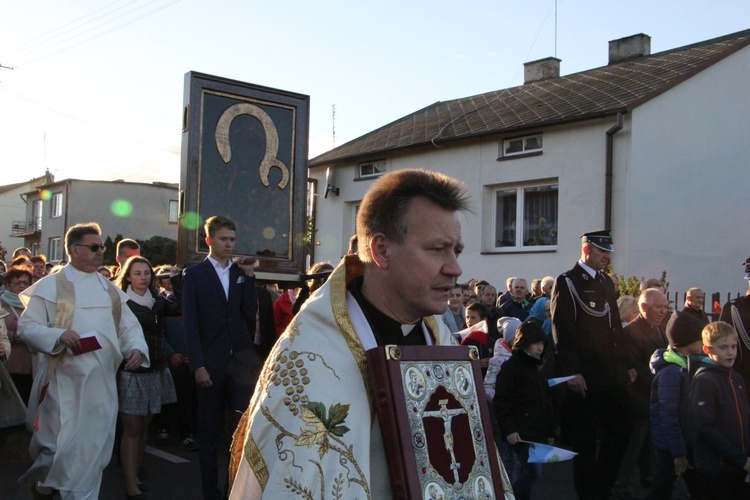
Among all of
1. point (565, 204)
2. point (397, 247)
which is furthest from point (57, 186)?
point (397, 247)

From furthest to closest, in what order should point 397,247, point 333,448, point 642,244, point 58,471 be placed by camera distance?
point 642,244, point 58,471, point 397,247, point 333,448

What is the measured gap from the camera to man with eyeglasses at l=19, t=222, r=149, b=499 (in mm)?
5762

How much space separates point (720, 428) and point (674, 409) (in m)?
0.56

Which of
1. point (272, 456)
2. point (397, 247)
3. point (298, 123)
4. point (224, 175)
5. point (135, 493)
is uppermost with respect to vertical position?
point (298, 123)

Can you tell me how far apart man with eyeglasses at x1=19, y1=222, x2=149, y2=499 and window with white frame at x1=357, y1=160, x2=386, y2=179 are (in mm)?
15274


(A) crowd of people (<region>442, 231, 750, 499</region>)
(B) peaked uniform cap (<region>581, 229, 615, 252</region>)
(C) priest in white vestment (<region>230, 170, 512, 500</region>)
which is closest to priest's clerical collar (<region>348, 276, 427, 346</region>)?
(C) priest in white vestment (<region>230, 170, 512, 500</region>)

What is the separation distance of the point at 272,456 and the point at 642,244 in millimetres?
15019

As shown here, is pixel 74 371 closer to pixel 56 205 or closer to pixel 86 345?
pixel 86 345

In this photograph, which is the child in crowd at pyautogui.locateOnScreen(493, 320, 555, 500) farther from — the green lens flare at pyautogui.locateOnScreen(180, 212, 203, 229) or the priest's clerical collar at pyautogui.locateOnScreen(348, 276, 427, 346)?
the priest's clerical collar at pyautogui.locateOnScreen(348, 276, 427, 346)

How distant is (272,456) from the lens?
88.7 inches

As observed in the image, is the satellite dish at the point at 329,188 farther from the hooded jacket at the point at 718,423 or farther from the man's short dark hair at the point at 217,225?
the hooded jacket at the point at 718,423

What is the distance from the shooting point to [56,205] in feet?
176

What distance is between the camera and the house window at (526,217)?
17609mm

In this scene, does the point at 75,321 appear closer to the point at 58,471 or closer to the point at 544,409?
the point at 58,471
